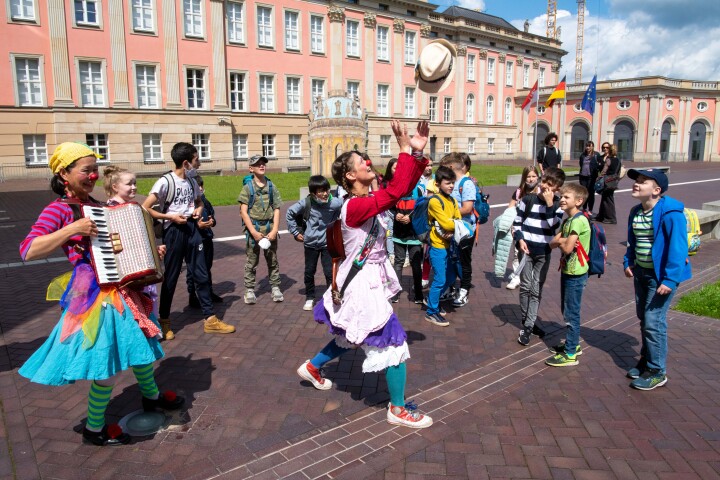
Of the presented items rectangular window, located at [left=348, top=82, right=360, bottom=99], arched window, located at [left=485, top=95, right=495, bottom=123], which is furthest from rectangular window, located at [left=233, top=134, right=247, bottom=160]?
arched window, located at [left=485, top=95, right=495, bottom=123]

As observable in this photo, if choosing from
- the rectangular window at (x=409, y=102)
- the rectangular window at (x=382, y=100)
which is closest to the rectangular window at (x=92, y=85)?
the rectangular window at (x=382, y=100)

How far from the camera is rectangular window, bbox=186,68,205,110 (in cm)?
3080

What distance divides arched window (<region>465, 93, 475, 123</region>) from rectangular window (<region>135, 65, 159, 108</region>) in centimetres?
2893

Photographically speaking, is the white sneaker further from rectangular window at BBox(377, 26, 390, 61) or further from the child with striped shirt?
rectangular window at BBox(377, 26, 390, 61)

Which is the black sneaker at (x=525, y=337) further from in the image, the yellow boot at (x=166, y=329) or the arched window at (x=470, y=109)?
the arched window at (x=470, y=109)

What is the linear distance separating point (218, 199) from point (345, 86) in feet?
73.8

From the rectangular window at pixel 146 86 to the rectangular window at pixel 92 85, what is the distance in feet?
6.16

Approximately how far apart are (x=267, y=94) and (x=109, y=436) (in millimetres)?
33180

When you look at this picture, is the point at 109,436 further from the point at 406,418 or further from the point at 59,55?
the point at 59,55

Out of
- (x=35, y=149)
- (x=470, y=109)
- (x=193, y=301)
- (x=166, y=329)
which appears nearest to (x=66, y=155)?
(x=166, y=329)

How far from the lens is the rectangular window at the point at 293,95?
3538 cm

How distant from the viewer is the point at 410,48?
138 feet

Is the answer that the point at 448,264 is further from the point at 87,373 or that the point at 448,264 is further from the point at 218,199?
the point at 218,199

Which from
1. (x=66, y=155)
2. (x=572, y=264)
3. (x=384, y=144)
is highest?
(x=384, y=144)
